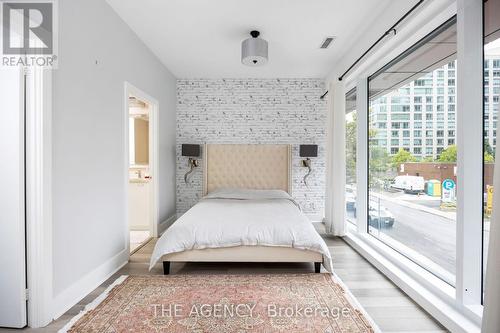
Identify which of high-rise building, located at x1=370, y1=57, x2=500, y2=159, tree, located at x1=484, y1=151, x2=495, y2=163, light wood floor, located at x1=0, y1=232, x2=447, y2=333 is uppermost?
high-rise building, located at x1=370, y1=57, x2=500, y2=159

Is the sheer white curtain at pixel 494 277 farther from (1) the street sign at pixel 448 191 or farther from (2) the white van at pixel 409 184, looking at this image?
(2) the white van at pixel 409 184

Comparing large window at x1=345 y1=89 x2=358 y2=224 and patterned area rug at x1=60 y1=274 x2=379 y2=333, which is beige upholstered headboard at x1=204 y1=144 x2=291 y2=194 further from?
patterned area rug at x1=60 y1=274 x2=379 y2=333

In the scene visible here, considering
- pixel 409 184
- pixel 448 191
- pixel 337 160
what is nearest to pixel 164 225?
pixel 337 160

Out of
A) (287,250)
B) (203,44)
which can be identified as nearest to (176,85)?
(203,44)

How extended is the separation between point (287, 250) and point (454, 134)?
178cm

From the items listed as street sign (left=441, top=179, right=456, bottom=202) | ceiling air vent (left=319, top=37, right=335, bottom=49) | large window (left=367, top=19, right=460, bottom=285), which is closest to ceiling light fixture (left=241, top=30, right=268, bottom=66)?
ceiling air vent (left=319, top=37, right=335, bottom=49)

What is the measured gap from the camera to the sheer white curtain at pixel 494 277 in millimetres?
1233

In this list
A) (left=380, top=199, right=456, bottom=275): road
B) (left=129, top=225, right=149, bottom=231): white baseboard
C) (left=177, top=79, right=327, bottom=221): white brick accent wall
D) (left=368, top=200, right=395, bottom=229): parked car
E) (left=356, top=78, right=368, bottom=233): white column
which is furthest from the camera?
(left=177, top=79, right=327, bottom=221): white brick accent wall

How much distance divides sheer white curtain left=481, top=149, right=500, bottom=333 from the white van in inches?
55.9

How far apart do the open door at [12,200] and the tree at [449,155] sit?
3.22m

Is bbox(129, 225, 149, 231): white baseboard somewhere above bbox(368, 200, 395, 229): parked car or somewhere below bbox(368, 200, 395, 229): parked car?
below

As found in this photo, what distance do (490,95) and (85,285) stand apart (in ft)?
11.4

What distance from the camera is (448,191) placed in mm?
2254

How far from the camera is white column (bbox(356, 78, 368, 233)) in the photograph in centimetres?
379
